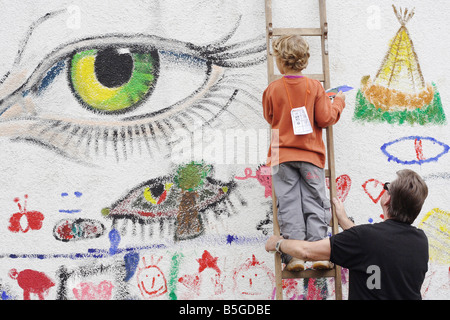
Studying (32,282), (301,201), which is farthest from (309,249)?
(32,282)

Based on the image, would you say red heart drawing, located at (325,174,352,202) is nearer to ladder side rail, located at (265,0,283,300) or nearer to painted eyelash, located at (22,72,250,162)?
ladder side rail, located at (265,0,283,300)

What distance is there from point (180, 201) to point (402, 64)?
6.85 ft

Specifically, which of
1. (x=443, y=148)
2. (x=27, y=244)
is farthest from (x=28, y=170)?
(x=443, y=148)

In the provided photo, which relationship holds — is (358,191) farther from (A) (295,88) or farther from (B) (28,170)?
(B) (28,170)

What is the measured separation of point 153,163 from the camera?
3580 millimetres

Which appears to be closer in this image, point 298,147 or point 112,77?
point 298,147

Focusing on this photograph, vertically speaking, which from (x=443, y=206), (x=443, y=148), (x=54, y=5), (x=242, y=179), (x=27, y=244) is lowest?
A: (x=27, y=244)

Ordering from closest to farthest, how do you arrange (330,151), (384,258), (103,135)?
(384,258), (330,151), (103,135)

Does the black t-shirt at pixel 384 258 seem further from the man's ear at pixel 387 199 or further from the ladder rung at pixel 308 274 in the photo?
the ladder rung at pixel 308 274

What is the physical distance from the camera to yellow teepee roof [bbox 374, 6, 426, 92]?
12.1ft

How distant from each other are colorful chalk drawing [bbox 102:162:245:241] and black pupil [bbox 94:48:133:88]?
84cm

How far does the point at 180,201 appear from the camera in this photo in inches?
140

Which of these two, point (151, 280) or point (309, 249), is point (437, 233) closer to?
point (309, 249)

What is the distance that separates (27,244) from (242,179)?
1731mm
